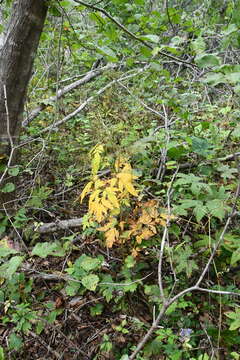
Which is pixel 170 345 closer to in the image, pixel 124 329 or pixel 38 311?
pixel 124 329

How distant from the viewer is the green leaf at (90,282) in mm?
1570

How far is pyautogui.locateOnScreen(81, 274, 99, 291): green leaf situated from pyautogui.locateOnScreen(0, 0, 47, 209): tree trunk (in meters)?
1.11

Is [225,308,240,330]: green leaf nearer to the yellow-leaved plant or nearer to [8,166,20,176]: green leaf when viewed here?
the yellow-leaved plant

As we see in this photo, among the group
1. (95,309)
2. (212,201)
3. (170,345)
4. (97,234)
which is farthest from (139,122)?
(170,345)

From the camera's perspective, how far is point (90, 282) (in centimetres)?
159

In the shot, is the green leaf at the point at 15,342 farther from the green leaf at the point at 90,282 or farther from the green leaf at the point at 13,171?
the green leaf at the point at 13,171

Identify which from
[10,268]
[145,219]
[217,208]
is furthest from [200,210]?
[10,268]

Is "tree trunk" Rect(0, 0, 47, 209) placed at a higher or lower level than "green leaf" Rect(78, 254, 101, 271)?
higher

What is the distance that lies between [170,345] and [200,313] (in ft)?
1.12

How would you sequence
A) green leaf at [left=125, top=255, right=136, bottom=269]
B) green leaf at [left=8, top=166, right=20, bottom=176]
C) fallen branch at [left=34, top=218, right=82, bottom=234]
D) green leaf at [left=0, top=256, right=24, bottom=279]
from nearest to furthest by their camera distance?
green leaf at [left=0, top=256, right=24, bottom=279]
green leaf at [left=125, top=255, right=136, bottom=269]
green leaf at [left=8, top=166, right=20, bottom=176]
fallen branch at [left=34, top=218, right=82, bottom=234]

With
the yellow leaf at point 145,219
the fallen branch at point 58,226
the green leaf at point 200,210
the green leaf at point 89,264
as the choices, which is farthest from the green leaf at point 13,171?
the green leaf at point 200,210

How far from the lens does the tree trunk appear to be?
1854 mm

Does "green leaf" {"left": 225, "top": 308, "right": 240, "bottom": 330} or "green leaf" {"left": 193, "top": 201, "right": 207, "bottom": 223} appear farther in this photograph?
"green leaf" {"left": 193, "top": 201, "right": 207, "bottom": 223}

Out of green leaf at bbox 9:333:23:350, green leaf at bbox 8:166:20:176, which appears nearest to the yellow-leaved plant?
green leaf at bbox 8:166:20:176
